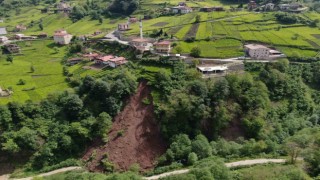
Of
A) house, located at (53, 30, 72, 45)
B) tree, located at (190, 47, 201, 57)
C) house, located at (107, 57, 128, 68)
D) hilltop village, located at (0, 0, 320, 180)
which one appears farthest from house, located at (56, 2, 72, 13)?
tree, located at (190, 47, 201, 57)

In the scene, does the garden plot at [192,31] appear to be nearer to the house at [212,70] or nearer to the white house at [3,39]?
the house at [212,70]

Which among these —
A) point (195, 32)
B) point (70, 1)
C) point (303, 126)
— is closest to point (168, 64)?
point (195, 32)

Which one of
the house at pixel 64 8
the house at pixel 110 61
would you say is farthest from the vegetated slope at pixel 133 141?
the house at pixel 64 8

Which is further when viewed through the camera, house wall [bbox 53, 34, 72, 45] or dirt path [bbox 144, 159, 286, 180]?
house wall [bbox 53, 34, 72, 45]

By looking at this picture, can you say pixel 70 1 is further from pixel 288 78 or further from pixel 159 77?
pixel 288 78

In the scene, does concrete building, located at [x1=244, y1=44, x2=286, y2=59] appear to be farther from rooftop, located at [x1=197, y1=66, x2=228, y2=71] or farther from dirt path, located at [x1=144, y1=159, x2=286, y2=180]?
dirt path, located at [x1=144, y1=159, x2=286, y2=180]

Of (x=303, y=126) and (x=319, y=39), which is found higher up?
(x=319, y=39)

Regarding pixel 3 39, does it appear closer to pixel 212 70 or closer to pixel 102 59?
pixel 102 59
